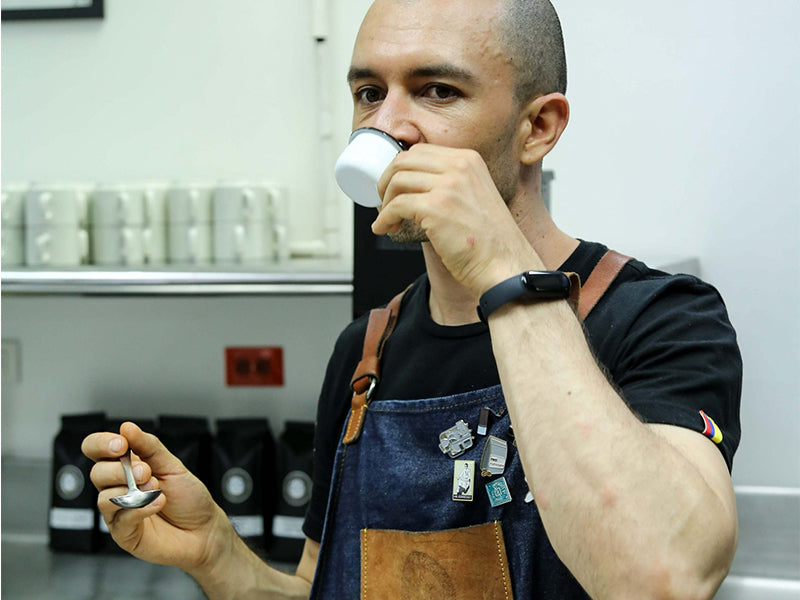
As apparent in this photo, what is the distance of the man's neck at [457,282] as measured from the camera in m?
1.16

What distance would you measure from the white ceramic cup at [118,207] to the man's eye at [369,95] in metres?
1.14

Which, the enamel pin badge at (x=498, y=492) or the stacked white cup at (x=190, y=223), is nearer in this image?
the enamel pin badge at (x=498, y=492)

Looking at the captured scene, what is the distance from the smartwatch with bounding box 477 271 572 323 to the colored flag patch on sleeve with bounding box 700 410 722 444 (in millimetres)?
173

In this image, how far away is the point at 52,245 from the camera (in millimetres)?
2154

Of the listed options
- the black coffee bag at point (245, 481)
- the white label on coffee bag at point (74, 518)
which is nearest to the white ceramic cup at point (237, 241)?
the black coffee bag at point (245, 481)

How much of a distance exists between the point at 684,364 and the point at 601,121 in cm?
131

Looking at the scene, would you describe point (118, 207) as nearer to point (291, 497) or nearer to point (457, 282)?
point (291, 497)

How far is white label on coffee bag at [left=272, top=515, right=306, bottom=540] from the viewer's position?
2.13 meters

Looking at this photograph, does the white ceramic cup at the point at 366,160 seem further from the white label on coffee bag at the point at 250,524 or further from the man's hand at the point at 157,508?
the white label on coffee bag at the point at 250,524

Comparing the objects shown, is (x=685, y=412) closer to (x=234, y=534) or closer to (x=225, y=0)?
(x=234, y=534)

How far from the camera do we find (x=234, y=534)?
127 cm

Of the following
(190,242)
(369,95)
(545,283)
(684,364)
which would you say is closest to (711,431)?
(684,364)

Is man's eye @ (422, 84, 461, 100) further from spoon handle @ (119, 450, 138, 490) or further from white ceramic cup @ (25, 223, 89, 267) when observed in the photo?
white ceramic cup @ (25, 223, 89, 267)

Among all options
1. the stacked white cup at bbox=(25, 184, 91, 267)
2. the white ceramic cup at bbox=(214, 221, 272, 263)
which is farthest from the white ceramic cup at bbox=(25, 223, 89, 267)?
the white ceramic cup at bbox=(214, 221, 272, 263)
